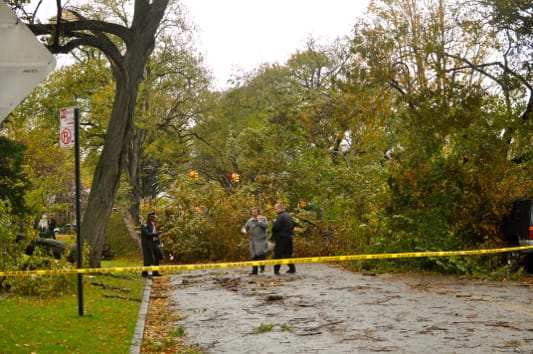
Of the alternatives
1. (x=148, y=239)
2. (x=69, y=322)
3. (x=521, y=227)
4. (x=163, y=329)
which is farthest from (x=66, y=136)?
(x=521, y=227)

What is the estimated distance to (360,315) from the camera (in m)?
11.2

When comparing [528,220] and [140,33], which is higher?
[140,33]

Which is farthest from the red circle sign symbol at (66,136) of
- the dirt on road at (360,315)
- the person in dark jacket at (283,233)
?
the person in dark jacket at (283,233)

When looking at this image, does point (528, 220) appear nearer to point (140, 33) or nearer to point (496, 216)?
point (496, 216)

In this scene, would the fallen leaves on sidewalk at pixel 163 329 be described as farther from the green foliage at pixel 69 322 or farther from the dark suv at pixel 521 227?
the dark suv at pixel 521 227

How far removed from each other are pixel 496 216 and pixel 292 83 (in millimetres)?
33120

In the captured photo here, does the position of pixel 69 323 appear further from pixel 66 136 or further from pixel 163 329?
pixel 66 136

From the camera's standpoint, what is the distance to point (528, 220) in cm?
1647

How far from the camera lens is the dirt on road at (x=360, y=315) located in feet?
28.4

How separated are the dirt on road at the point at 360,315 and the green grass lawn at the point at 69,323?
0.98m

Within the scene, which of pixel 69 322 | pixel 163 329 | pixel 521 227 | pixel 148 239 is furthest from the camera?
pixel 148 239

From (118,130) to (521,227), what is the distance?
1026 cm

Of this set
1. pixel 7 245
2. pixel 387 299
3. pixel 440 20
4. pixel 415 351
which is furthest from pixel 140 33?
pixel 440 20

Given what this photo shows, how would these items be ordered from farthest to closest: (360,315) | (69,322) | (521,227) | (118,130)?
1. (118,130)
2. (521,227)
3. (360,315)
4. (69,322)
